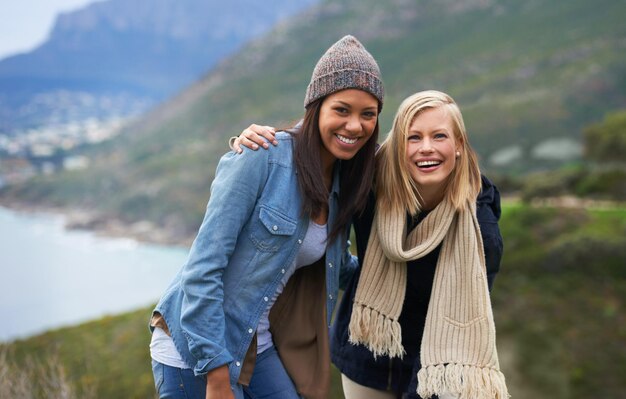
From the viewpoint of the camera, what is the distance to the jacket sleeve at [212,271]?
75.0 inches

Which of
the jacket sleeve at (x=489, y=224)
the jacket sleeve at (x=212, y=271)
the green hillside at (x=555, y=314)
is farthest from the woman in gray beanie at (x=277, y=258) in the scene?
the green hillside at (x=555, y=314)

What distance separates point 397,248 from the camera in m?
2.29

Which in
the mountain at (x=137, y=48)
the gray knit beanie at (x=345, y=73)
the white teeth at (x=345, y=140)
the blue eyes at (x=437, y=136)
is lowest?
the white teeth at (x=345, y=140)

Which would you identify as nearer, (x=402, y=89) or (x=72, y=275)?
(x=72, y=275)

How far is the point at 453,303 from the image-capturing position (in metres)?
2.33

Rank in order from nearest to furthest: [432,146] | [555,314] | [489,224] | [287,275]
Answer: [287,275] → [432,146] → [489,224] → [555,314]

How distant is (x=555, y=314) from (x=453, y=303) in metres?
15.8

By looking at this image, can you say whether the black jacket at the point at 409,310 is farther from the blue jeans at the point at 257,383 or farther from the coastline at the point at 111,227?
the coastline at the point at 111,227

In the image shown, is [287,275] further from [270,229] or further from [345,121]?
[345,121]

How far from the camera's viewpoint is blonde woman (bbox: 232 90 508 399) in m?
2.32

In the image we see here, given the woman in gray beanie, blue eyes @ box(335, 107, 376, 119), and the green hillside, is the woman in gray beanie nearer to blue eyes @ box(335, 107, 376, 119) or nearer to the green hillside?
blue eyes @ box(335, 107, 376, 119)

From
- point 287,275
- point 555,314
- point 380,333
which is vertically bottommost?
point 555,314

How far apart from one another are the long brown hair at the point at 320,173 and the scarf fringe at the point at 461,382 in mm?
641

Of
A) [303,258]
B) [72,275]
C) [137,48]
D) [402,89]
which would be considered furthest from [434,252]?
[137,48]
